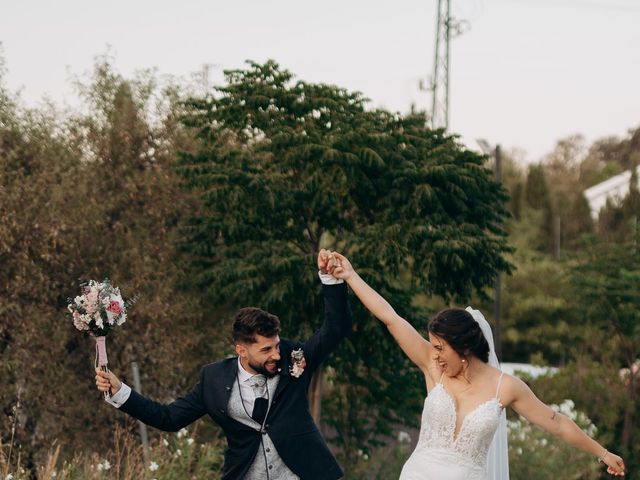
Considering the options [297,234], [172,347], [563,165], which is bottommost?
[172,347]

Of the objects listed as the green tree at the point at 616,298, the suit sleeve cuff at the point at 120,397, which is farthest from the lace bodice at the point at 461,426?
the green tree at the point at 616,298

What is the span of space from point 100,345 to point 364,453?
11.3 meters

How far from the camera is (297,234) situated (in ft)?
49.6

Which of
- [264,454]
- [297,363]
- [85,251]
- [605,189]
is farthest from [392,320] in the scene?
[605,189]

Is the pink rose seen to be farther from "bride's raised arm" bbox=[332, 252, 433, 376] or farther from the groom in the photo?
"bride's raised arm" bbox=[332, 252, 433, 376]

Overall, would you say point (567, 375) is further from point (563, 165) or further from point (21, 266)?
point (563, 165)

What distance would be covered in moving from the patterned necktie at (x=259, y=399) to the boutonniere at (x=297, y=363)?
0.54ft

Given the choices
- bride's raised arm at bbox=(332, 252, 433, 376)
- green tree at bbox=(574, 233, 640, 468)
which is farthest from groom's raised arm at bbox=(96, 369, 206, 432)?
green tree at bbox=(574, 233, 640, 468)

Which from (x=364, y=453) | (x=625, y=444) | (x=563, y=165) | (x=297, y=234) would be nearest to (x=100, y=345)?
(x=297, y=234)

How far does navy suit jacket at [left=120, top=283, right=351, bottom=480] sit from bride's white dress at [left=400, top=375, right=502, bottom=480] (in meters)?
0.51

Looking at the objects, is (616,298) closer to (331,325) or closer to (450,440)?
(450,440)

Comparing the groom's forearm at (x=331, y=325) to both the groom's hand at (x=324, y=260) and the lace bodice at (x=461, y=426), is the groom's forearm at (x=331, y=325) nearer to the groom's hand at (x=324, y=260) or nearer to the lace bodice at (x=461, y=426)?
the groom's hand at (x=324, y=260)

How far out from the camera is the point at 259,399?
18.4 ft

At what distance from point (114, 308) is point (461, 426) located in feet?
6.43
